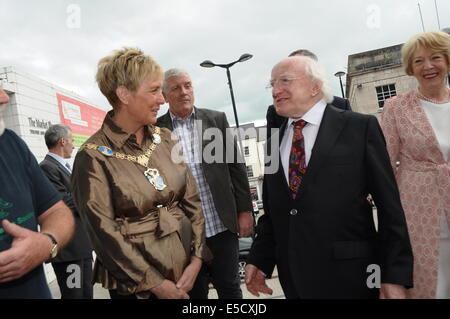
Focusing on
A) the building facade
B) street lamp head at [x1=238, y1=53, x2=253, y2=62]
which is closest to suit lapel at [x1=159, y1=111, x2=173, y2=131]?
street lamp head at [x1=238, y1=53, x2=253, y2=62]

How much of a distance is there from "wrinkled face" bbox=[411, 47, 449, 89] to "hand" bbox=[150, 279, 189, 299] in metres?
2.41

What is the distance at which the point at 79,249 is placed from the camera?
4086 mm

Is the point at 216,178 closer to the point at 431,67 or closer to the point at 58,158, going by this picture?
the point at 431,67

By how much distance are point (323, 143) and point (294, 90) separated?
1.43ft

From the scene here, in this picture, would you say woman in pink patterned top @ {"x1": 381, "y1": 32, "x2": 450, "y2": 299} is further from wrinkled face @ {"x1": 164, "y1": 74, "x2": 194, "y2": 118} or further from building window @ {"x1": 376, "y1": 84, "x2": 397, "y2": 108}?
building window @ {"x1": 376, "y1": 84, "x2": 397, "y2": 108}

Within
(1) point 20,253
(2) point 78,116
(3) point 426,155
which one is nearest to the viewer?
(1) point 20,253

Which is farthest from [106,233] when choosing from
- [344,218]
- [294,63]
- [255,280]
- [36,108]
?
[36,108]

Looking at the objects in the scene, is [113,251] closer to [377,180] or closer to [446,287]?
[377,180]

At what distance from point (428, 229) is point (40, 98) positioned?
12127 mm

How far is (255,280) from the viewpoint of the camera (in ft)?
8.00

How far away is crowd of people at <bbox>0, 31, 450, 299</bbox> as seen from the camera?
178 cm

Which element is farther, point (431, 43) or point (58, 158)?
point (58, 158)

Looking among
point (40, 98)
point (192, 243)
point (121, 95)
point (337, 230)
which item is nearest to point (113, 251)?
point (192, 243)

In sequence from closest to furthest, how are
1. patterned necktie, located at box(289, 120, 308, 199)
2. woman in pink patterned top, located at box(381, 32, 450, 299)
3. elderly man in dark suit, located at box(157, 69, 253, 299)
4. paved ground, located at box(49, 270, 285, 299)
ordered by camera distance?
patterned necktie, located at box(289, 120, 308, 199) < woman in pink patterned top, located at box(381, 32, 450, 299) < elderly man in dark suit, located at box(157, 69, 253, 299) < paved ground, located at box(49, 270, 285, 299)
